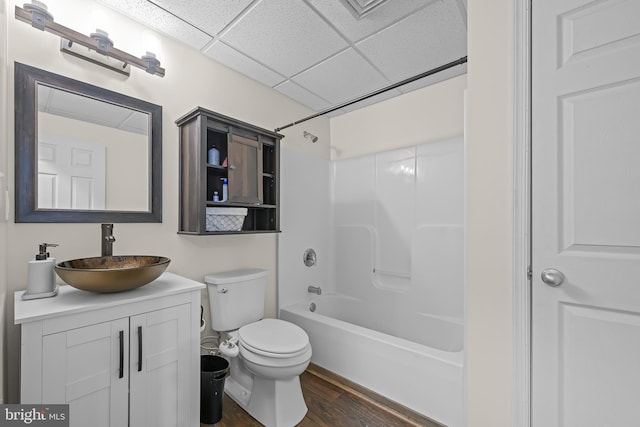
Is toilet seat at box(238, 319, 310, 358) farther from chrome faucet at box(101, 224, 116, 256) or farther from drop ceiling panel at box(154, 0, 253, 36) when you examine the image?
drop ceiling panel at box(154, 0, 253, 36)

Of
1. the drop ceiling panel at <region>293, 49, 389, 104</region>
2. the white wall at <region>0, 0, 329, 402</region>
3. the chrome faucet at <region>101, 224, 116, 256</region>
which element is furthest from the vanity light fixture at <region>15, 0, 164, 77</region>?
the drop ceiling panel at <region>293, 49, 389, 104</region>

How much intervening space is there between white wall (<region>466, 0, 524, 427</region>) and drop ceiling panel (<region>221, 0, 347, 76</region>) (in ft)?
2.81

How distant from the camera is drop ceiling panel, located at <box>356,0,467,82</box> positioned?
1565 millimetres

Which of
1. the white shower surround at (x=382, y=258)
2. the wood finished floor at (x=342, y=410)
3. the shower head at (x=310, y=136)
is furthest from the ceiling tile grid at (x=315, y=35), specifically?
the wood finished floor at (x=342, y=410)

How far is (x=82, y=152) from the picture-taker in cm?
141

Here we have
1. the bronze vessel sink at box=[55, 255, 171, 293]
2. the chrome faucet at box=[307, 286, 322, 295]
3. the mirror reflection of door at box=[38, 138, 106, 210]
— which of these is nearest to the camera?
the bronze vessel sink at box=[55, 255, 171, 293]

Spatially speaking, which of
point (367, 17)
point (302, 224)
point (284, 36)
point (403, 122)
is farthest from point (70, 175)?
point (403, 122)

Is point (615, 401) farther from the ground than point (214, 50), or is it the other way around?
point (214, 50)

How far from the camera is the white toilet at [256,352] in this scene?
4.96 feet

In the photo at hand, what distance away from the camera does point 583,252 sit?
95 centimetres

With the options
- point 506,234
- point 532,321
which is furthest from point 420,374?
point 506,234

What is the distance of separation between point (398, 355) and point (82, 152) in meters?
2.10

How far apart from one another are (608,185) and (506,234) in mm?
337

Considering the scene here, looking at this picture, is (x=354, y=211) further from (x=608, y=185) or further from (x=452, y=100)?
(x=608, y=185)
